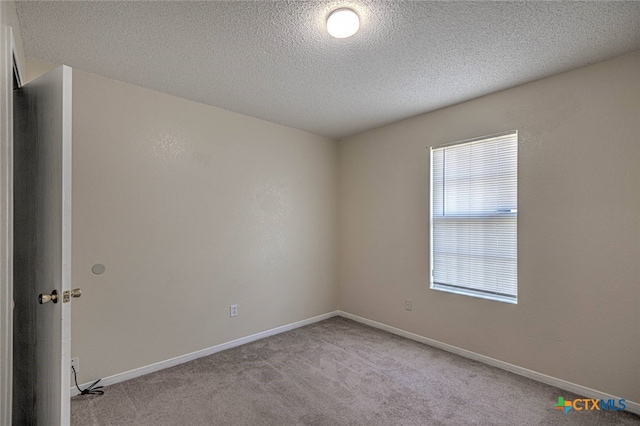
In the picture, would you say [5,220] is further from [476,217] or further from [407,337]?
[407,337]

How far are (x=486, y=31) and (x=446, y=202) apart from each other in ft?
5.51

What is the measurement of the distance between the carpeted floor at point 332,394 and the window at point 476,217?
2.43 feet

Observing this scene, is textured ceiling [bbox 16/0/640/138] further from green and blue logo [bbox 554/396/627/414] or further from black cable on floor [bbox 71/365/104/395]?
green and blue logo [bbox 554/396/627/414]

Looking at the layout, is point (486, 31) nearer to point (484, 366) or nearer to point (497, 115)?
point (497, 115)

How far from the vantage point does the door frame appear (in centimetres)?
128

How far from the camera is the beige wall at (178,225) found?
241 cm

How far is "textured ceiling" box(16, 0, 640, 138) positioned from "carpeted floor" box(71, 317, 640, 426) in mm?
2430

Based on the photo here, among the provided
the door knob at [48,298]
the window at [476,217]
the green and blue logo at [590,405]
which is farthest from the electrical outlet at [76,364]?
the green and blue logo at [590,405]

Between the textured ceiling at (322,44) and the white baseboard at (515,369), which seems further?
the white baseboard at (515,369)

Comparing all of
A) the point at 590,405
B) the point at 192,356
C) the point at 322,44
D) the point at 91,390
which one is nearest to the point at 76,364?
the point at 91,390

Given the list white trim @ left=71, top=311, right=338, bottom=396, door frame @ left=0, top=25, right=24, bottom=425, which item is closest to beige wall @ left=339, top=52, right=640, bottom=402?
white trim @ left=71, top=311, right=338, bottom=396

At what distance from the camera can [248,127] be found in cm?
338

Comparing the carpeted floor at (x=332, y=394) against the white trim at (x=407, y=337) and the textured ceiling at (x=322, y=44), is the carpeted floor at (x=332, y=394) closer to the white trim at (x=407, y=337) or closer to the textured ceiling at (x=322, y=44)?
the white trim at (x=407, y=337)

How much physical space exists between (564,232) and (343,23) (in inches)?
87.5
